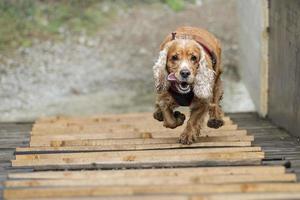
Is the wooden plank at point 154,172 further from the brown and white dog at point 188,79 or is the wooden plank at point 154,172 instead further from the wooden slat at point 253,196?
the brown and white dog at point 188,79

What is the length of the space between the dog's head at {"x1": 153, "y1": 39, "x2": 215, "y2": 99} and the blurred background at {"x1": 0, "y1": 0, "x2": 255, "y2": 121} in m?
6.15

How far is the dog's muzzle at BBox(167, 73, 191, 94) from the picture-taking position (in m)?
6.79

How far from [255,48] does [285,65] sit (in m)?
2.07

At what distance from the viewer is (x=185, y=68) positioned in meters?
6.70

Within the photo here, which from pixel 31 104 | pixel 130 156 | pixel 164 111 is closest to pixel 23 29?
pixel 31 104

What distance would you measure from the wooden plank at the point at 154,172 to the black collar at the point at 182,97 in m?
1.63

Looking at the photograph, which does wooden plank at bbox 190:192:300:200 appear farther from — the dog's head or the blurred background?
the blurred background

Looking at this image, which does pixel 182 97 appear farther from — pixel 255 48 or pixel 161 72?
pixel 255 48

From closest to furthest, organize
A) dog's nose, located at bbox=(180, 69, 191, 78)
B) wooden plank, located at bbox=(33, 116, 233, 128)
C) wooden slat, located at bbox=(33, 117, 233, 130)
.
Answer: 1. dog's nose, located at bbox=(180, 69, 191, 78)
2. wooden slat, located at bbox=(33, 117, 233, 130)
3. wooden plank, located at bbox=(33, 116, 233, 128)

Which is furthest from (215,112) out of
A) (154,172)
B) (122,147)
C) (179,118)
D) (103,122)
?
(103,122)

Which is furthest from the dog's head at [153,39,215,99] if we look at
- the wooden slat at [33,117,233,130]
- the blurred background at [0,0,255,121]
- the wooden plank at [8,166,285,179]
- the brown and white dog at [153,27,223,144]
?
the blurred background at [0,0,255,121]

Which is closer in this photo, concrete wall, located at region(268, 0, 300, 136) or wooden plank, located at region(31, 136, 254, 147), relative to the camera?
wooden plank, located at region(31, 136, 254, 147)

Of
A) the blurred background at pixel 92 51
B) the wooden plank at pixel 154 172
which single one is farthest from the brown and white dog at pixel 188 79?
the blurred background at pixel 92 51

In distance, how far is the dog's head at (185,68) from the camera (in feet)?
22.1
